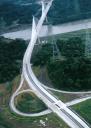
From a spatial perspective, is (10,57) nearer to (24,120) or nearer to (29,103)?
(29,103)

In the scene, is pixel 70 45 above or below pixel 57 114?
above

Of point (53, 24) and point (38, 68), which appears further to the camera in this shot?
point (53, 24)

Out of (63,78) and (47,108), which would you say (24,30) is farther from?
(47,108)

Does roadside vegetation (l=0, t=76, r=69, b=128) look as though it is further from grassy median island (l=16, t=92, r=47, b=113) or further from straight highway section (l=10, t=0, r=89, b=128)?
straight highway section (l=10, t=0, r=89, b=128)

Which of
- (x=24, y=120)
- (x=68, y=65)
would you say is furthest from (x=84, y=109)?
(x=68, y=65)

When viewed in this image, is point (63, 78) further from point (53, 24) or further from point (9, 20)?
point (9, 20)

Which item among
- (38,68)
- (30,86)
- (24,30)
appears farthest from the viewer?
(24,30)

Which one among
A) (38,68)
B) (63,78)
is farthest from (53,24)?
(63,78)

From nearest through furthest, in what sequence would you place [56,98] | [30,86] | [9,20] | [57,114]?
1. [57,114]
2. [56,98]
3. [30,86]
4. [9,20]
